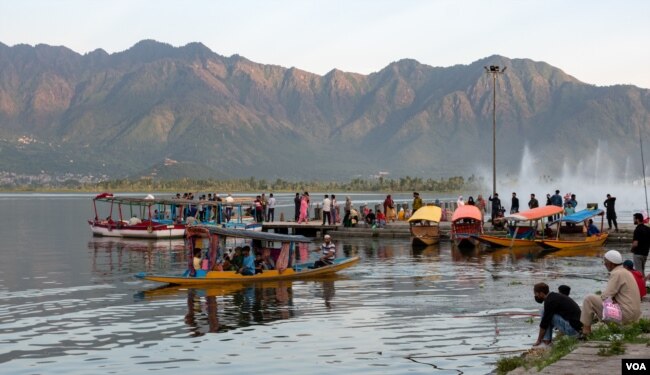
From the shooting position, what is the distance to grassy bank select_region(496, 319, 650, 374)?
17.7 meters

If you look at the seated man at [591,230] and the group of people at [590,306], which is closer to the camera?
the group of people at [590,306]

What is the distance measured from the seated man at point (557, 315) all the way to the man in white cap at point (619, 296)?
228 mm

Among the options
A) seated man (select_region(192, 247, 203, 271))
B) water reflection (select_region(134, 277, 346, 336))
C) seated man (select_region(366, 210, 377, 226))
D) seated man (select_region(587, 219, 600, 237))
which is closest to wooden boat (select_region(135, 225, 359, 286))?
seated man (select_region(192, 247, 203, 271))

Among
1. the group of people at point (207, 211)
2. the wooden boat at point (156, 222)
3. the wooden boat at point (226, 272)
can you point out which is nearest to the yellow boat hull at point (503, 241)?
the wooden boat at point (226, 272)

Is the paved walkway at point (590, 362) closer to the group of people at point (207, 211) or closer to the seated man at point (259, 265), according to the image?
the seated man at point (259, 265)

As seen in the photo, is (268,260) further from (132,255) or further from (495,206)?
(495,206)

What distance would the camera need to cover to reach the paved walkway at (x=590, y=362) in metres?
16.3

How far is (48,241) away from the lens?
7606 centimetres

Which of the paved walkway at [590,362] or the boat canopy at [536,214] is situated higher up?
the boat canopy at [536,214]

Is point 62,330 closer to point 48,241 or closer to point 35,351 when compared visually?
point 35,351

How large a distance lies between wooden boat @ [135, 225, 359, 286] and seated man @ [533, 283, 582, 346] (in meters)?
19.2

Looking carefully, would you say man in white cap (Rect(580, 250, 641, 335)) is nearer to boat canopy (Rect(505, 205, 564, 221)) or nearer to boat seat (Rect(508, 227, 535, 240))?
boat canopy (Rect(505, 205, 564, 221))

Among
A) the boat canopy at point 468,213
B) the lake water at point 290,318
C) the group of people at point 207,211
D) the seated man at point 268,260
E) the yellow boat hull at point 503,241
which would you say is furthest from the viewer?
the group of people at point 207,211

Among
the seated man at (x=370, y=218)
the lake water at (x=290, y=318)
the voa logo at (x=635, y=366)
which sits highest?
the seated man at (x=370, y=218)
